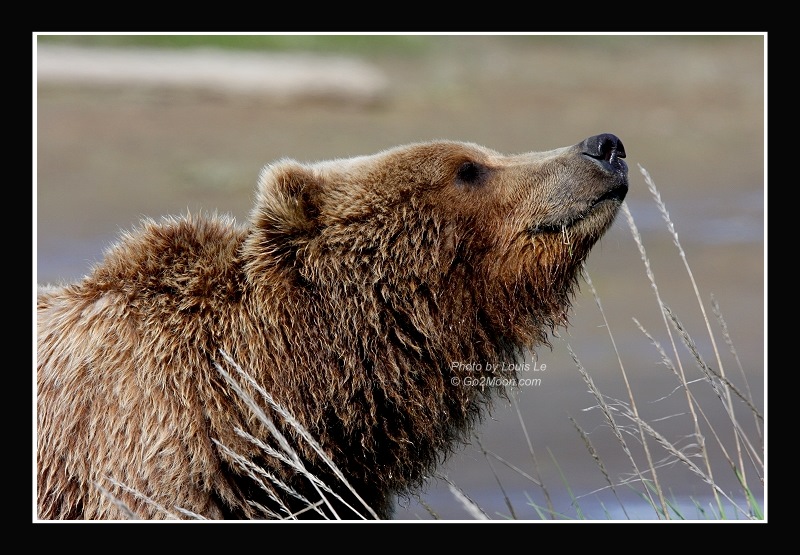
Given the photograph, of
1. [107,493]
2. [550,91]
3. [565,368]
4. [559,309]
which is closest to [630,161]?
[550,91]

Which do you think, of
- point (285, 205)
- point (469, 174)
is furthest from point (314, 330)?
point (469, 174)

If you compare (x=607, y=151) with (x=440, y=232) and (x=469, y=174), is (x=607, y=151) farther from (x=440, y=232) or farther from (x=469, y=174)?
(x=440, y=232)

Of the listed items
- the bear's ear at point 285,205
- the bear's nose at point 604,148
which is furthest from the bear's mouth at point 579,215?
the bear's ear at point 285,205

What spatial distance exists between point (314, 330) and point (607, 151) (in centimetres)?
159

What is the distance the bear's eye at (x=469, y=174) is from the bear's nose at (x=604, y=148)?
49 cm

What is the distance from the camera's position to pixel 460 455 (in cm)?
508

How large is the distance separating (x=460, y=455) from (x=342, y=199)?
143 centimetres

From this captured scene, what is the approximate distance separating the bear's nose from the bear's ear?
1.29m

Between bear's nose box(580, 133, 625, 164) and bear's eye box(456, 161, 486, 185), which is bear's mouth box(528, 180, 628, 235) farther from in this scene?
bear's eye box(456, 161, 486, 185)

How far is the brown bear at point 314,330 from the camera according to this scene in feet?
14.1

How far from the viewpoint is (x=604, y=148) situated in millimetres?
4727

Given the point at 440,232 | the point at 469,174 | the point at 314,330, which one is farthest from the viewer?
the point at 469,174

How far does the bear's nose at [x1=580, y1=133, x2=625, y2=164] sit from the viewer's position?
4.72 meters

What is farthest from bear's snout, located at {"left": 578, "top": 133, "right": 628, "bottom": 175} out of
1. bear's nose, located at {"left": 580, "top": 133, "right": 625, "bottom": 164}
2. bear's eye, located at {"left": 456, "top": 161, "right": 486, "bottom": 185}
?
bear's eye, located at {"left": 456, "top": 161, "right": 486, "bottom": 185}
